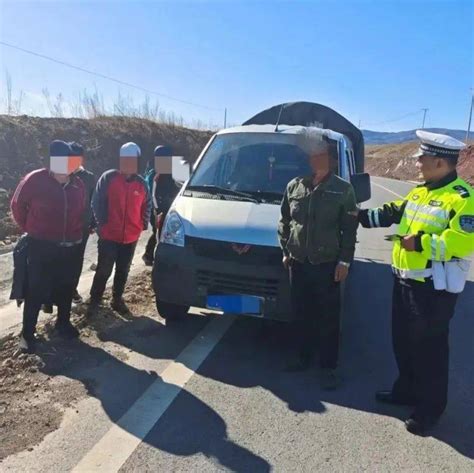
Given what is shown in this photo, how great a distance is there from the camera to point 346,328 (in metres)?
5.26

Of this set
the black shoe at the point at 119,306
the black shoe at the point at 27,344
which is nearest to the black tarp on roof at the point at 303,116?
the black shoe at the point at 119,306

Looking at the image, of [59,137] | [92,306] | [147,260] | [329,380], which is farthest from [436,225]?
[59,137]

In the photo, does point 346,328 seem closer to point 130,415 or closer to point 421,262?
point 421,262

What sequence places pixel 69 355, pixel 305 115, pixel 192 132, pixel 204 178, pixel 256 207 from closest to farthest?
pixel 69 355 → pixel 256 207 → pixel 204 178 → pixel 305 115 → pixel 192 132

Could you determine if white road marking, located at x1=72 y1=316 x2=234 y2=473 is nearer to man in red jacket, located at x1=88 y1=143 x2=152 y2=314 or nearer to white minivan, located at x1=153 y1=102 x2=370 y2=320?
white minivan, located at x1=153 y1=102 x2=370 y2=320

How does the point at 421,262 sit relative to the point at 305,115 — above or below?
below

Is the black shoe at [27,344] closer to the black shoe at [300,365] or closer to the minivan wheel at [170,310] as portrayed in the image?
the minivan wheel at [170,310]

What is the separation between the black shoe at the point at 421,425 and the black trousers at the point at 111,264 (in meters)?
3.11

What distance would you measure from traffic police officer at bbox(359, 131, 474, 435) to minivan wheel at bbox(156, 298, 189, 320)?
7.08 feet

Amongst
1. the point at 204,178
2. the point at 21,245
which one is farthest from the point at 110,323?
the point at 204,178

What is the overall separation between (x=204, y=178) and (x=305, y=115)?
10.8 feet

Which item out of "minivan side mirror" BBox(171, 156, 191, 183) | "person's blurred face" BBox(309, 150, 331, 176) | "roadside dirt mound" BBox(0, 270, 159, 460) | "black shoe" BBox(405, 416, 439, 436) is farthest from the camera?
"minivan side mirror" BBox(171, 156, 191, 183)

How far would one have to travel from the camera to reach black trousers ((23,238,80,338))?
4.12m

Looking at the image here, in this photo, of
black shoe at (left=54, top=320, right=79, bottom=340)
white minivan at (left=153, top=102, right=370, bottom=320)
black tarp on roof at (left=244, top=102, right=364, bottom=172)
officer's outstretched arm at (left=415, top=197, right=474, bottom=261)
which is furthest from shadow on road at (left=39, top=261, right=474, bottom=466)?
black tarp on roof at (left=244, top=102, right=364, bottom=172)
